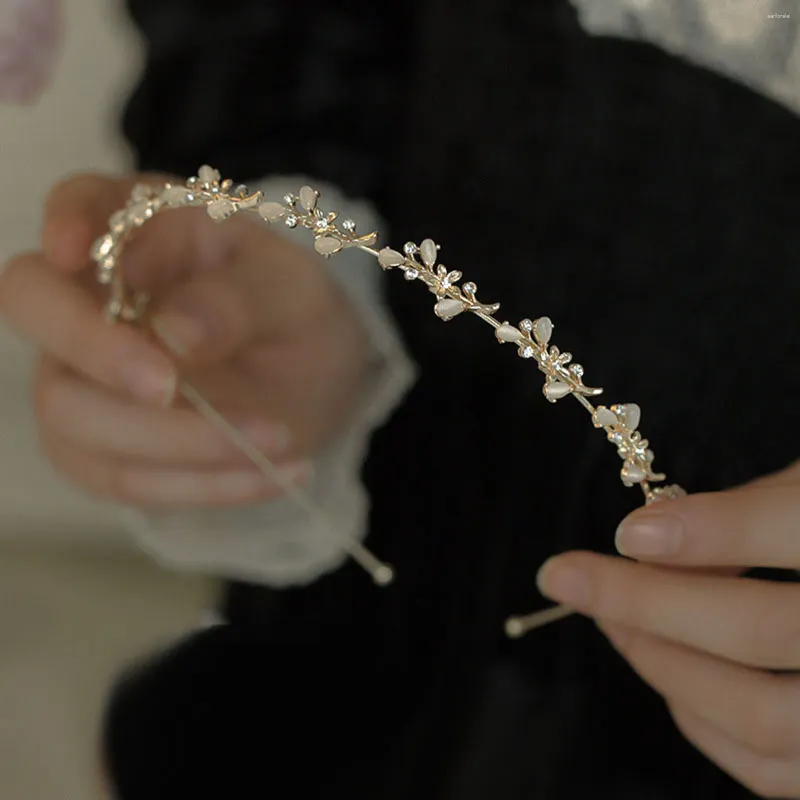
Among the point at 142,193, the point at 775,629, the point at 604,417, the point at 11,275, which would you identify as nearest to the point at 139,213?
the point at 142,193

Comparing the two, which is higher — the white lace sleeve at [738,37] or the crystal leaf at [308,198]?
the white lace sleeve at [738,37]

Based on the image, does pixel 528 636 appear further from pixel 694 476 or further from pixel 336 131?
pixel 336 131

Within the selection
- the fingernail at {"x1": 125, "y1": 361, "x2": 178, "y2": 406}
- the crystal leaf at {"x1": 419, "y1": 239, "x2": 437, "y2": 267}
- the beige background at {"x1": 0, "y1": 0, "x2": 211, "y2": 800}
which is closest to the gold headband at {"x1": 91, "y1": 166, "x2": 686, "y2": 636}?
the crystal leaf at {"x1": 419, "y1": 239, "x2": 437, "y2": 267}

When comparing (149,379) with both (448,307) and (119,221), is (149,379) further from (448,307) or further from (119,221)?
(448,307)

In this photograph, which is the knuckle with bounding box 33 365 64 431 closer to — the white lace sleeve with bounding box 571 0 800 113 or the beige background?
the beige background

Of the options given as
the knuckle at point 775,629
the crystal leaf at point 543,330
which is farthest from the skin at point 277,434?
the crystal leaf at point 543,330

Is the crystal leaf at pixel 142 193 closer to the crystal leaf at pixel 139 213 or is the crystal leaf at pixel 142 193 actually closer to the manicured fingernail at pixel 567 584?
the crystal leaf at pixel 139 213

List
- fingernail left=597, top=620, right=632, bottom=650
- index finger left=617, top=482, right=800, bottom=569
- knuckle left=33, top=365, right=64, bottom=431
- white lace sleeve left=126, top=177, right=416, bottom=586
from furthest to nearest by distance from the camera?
white lace sleeve left=126, top=177, right=416, bottom=586 → knuckle left=33, top=365, right=64, bottom=431 → fingernail left=597, top=620, right=632, bottom=650 → index finger left=617, top=482, right=800, bottom=569
